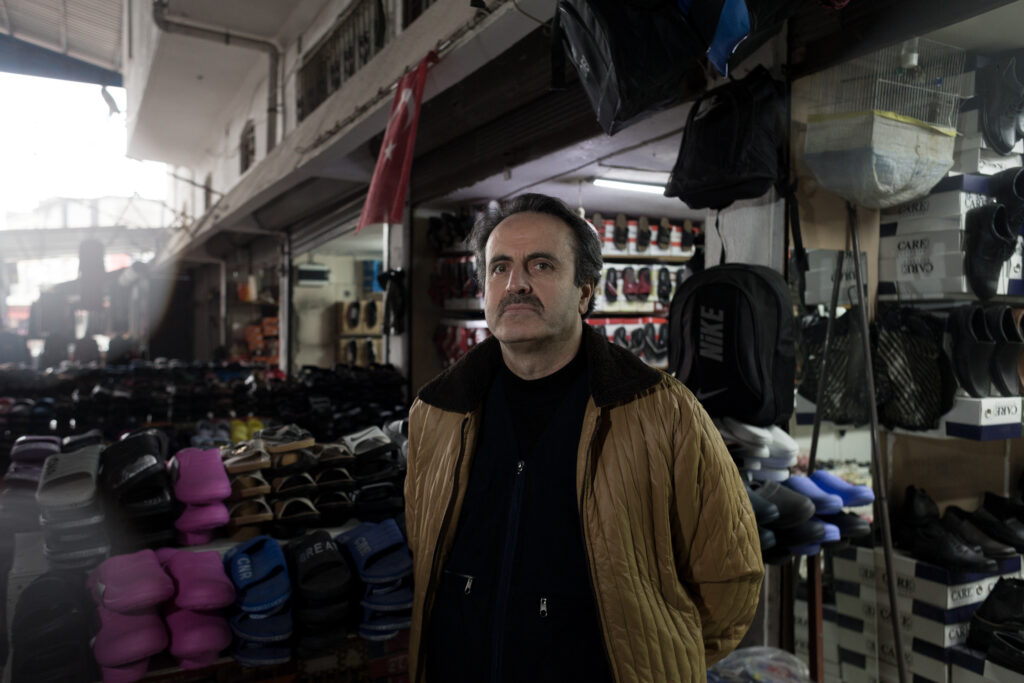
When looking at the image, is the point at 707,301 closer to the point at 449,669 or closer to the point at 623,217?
the point at 449,669

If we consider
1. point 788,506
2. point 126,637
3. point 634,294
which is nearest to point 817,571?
point 788,506

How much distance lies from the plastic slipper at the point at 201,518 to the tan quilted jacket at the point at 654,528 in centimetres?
86

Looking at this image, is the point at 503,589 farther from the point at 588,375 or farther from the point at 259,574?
the point at 259,574

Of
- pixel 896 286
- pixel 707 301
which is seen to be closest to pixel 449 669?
pixel 707 301

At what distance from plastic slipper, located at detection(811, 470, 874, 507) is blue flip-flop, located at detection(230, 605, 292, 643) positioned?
208cm

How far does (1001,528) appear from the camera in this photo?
9.38 feet

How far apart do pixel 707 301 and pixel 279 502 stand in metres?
1.75

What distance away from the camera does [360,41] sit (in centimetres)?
502

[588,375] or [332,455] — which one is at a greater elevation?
[588,375]

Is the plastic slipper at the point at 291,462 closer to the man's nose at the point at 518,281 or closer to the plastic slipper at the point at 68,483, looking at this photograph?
the plastic slipper at the point at 68,483

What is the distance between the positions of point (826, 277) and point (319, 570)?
8.13ft

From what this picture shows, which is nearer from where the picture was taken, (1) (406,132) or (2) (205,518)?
(2) (205,518)

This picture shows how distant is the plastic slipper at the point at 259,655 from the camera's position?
5.62 ft

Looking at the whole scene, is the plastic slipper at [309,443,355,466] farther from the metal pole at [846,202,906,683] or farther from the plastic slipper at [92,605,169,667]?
the metal pole at [846,202,906,683]
